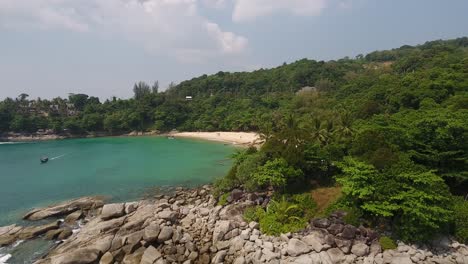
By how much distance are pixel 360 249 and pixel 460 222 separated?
5592 millimetres

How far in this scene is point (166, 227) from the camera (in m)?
18.5

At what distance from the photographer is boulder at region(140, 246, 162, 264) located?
52.0 ft

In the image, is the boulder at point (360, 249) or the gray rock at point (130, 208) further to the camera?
the gray rock at point (130, 208)

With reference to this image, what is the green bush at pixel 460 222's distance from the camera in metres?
15.1

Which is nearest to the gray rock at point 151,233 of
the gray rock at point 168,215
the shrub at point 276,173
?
the gray rock at point 168,215

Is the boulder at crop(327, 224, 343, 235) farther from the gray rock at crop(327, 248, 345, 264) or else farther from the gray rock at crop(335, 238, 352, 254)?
the gray rock at crop(327, 248, 345, 264)

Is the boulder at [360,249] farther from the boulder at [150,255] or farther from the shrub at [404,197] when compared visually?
the boulder at [150,255]

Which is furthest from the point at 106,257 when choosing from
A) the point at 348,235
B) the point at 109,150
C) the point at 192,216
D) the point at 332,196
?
the point at 109,150

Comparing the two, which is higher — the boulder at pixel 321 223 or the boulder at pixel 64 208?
the boulder at pixel 321 223

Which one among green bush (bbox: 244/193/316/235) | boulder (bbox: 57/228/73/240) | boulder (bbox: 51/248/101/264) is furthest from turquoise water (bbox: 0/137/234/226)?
green bush (bbox: 244/193/316/235)

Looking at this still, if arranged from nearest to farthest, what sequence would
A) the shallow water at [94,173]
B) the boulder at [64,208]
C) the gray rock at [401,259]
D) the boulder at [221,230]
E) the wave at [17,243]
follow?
the gray rock at [401,259]
the boulder at [221,230]
the wave at [17,243]
the boulder at [64,208]
the shallow water at [94,173]

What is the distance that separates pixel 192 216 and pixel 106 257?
6141 mm

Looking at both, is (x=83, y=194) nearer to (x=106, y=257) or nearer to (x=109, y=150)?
(x=106, y=257)

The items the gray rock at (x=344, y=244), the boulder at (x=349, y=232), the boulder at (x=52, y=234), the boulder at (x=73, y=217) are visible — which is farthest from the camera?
the boulder at (x=73, y=217)
